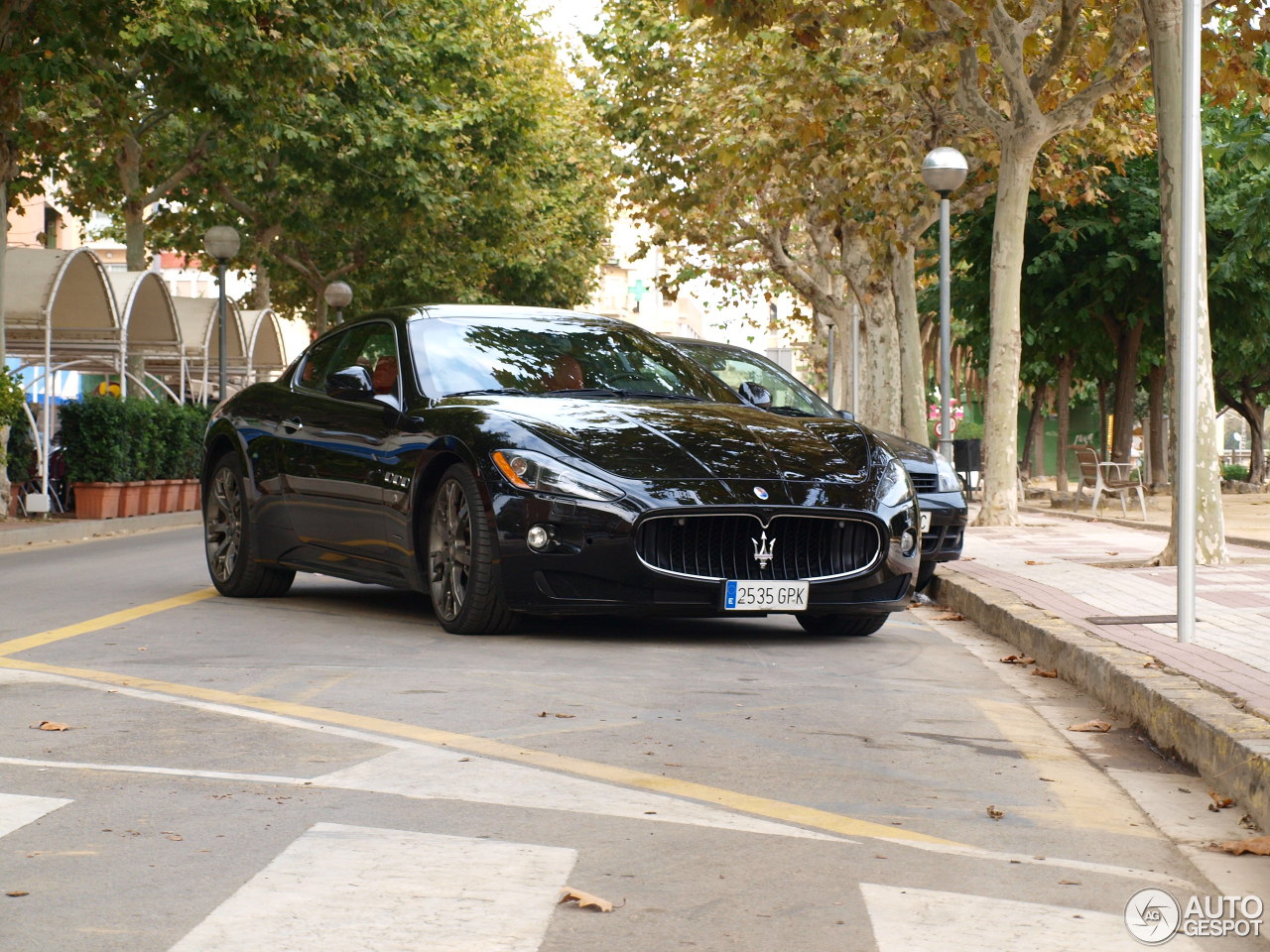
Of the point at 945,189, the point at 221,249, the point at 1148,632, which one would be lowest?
the point at 1148,632

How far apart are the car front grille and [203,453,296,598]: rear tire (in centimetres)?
309

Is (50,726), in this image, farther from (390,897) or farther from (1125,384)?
(1125,384)

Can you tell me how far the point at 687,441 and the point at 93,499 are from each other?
48.5 ft

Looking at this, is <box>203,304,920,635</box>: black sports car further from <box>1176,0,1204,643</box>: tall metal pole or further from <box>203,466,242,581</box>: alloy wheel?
<box>1176,0,1204,643</box>: tall metal pole

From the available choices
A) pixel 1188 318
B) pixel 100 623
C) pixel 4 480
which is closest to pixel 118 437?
pixel 4 480

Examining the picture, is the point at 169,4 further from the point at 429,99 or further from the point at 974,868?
the point at 974,868

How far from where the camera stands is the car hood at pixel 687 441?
862 centimetres

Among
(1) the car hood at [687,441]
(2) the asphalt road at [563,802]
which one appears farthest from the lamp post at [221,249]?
(2) the asphalt road at [563,802]

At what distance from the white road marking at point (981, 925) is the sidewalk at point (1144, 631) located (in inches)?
54.7

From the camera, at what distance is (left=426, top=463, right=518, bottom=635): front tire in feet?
28.5

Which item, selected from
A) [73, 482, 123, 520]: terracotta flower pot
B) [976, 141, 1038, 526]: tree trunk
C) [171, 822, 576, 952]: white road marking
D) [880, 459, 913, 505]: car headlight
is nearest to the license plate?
[880, 459, 913, 505]: car headlight

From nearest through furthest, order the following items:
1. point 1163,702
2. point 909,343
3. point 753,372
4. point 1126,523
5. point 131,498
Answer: point 1163,702 < point 753,372 < point 1126,523 < point 131,498 < point 909,343

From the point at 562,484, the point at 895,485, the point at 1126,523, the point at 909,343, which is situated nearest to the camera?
the point at 562,484

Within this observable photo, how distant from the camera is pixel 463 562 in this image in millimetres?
8898
